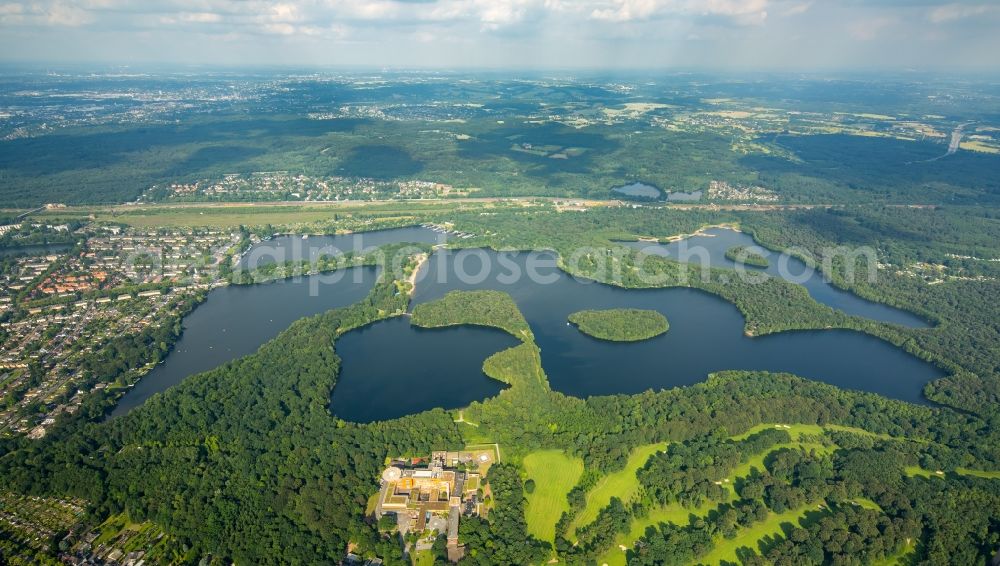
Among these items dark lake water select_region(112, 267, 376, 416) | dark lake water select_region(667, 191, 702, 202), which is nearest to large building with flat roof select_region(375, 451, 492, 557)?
dark lake water select_region(112, 267, 376, 416)

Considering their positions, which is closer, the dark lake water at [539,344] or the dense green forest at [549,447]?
the dense green forest at [549,447]

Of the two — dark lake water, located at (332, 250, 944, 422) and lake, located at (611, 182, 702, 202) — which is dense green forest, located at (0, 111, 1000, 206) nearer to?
lake, located at (611, 182, 702, 202)

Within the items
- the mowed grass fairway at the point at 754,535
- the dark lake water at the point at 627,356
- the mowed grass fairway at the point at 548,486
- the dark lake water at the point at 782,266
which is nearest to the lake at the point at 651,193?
the dark lake water at the point at 782,266

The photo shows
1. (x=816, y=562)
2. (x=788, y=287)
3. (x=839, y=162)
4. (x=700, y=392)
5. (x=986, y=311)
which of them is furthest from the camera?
(x=839, y=162)

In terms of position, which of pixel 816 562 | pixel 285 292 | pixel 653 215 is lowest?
pixel 816 562

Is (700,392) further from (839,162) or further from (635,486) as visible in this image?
(839,162)

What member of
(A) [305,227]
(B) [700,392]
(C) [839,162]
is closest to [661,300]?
(B) [700,392]

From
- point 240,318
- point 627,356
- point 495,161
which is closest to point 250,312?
point 240,318

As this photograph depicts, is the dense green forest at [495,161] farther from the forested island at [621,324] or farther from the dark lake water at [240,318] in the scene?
the forested island at [621,324]

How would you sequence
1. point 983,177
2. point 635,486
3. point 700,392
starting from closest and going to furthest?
1. point 635,486
2. point 700,392
3. point 983,177
